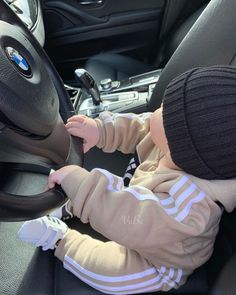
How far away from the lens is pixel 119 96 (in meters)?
1.34

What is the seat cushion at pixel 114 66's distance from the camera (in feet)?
5.57

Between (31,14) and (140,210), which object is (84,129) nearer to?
(140,210)

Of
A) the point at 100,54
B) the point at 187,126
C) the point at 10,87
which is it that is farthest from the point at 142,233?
the point at 100,54

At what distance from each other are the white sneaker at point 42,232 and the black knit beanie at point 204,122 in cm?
28

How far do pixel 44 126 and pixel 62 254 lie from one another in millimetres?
295

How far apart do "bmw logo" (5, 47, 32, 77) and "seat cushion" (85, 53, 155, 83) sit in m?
0.86

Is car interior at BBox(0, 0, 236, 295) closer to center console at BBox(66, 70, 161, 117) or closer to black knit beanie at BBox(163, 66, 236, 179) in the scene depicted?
center console at BBox(66, 70, 161, 117)

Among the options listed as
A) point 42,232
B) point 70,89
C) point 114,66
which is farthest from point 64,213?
point 114,66

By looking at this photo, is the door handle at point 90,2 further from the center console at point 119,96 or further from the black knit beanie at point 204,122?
the black knit beanie at point 204,122

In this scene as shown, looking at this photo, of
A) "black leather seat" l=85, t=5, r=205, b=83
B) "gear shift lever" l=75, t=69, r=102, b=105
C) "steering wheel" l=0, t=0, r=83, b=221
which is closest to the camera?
"steering wheel" l=0, t=0, r=83, b=221

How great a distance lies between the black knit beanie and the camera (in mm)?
845

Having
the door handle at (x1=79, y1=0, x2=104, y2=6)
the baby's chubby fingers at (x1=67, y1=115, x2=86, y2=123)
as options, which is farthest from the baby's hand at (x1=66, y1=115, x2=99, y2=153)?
the door handle at (x1=79, y1=0, x2=104, y2=6)

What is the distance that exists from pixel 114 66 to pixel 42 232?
890 mm

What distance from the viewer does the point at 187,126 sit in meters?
0.88
